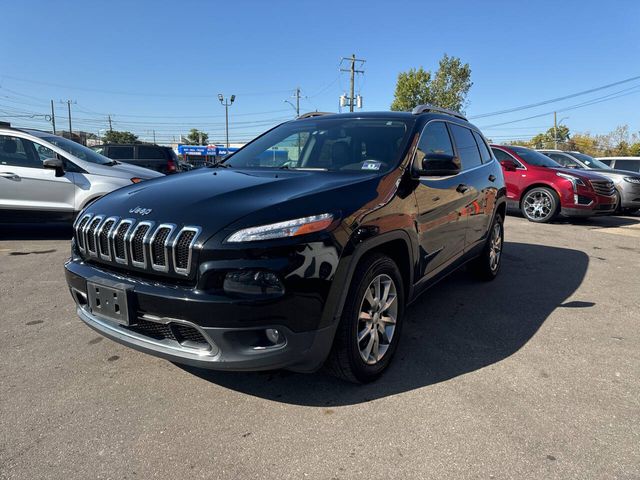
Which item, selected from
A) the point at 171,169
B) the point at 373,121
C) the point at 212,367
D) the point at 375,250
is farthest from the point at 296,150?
the point at 171,169

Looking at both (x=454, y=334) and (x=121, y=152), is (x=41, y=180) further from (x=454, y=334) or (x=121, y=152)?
(x=121, y=152)

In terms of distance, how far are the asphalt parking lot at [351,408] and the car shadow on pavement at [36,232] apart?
3.88 m

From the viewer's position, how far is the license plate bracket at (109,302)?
224 cm

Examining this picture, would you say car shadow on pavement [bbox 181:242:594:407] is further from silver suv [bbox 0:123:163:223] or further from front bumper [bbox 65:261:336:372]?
silver suv [bbox 0:123:163:223]

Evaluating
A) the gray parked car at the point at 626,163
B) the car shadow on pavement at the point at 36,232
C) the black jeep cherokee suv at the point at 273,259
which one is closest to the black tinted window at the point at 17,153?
the car shadow on pavement at the point at 36,232

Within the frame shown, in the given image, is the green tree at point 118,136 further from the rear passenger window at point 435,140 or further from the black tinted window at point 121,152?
the rear passenger window at point 435,140

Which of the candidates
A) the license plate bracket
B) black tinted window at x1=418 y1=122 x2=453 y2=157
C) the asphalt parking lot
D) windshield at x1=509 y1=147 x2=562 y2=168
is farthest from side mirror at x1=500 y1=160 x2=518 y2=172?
the license plate bracket

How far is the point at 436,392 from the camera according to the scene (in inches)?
104

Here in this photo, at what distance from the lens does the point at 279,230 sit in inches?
83.8

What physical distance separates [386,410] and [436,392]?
39cm

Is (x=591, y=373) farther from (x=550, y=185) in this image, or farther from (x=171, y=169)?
(x=171, y=169)

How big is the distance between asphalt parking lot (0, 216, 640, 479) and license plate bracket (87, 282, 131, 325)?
1.74ft

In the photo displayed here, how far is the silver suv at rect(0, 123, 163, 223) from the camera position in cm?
667

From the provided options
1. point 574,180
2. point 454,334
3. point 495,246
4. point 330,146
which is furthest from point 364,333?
point 574,180
